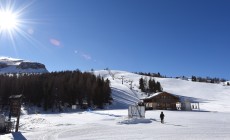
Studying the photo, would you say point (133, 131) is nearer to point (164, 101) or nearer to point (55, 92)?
point (164, 101)

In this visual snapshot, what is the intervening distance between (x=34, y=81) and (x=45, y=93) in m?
8.64

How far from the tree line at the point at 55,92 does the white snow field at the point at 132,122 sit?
8085 millimetres

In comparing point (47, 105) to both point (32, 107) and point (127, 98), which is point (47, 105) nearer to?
point (32, 107)

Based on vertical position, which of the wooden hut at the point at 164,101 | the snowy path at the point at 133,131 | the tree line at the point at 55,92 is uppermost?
the tree line at the point at 55,92

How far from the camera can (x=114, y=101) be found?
112 m

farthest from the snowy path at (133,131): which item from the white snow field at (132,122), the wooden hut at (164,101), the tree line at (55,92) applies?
the tree line at (55,92)

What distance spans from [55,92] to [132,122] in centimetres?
6412

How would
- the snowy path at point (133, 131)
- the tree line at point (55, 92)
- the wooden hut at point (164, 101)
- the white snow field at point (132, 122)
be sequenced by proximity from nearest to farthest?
the snowy path at point (133, 131), the white snow field at point (132, 122), the wooden hut at point (164, 101), the tree line at point (55, 92)

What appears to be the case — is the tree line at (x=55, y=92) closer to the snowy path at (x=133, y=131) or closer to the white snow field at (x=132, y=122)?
the white snow field at (x=132, y=122)

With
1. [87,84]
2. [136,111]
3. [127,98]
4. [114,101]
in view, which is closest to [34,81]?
[87,84]

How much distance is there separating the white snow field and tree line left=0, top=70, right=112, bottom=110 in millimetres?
8085

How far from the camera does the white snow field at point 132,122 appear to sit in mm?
25266

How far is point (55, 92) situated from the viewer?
9619cm

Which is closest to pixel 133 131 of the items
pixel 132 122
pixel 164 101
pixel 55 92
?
pixel 132 122
